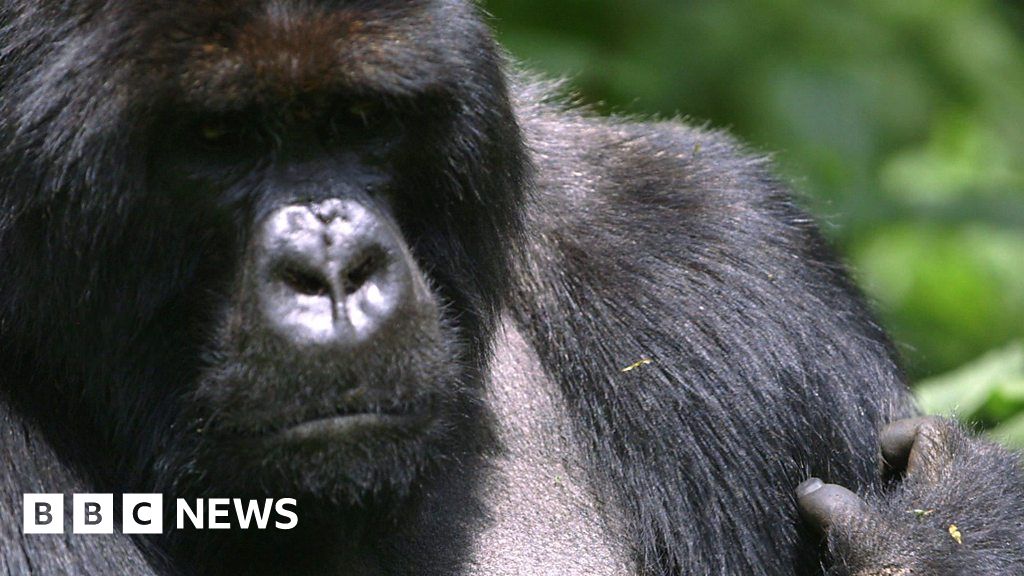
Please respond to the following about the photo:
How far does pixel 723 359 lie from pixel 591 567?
0.70 meters

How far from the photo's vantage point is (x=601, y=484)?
13.9 feet

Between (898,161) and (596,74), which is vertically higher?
(596,74)

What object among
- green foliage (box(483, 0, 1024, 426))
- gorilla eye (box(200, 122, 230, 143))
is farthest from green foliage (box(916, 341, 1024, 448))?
gorilla eye (box(200, 122, 230, 143))

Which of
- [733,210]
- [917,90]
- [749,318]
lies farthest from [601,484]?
[917,90]

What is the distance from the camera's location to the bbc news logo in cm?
346

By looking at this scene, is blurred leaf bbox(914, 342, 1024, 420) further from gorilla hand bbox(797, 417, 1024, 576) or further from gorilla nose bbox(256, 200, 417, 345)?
gorilla nose bbox(256, 200, 417, 345)

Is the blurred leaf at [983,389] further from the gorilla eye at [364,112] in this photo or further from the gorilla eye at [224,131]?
the gorilla eye at [224,131]

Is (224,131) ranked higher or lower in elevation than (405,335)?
higher

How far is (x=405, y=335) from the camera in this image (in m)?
3.35

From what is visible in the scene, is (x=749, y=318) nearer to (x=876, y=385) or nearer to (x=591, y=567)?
(x=876, y=385)

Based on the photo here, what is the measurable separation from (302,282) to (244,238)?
254 mm

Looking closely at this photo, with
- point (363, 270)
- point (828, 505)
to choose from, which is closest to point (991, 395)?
point (828, 505)

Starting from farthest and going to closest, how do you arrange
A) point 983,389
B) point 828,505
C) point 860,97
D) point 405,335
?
point 860,97 → point 983,389 → point 828,505 → point 405,335

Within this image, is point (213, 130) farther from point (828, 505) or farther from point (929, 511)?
point (929, 511)
